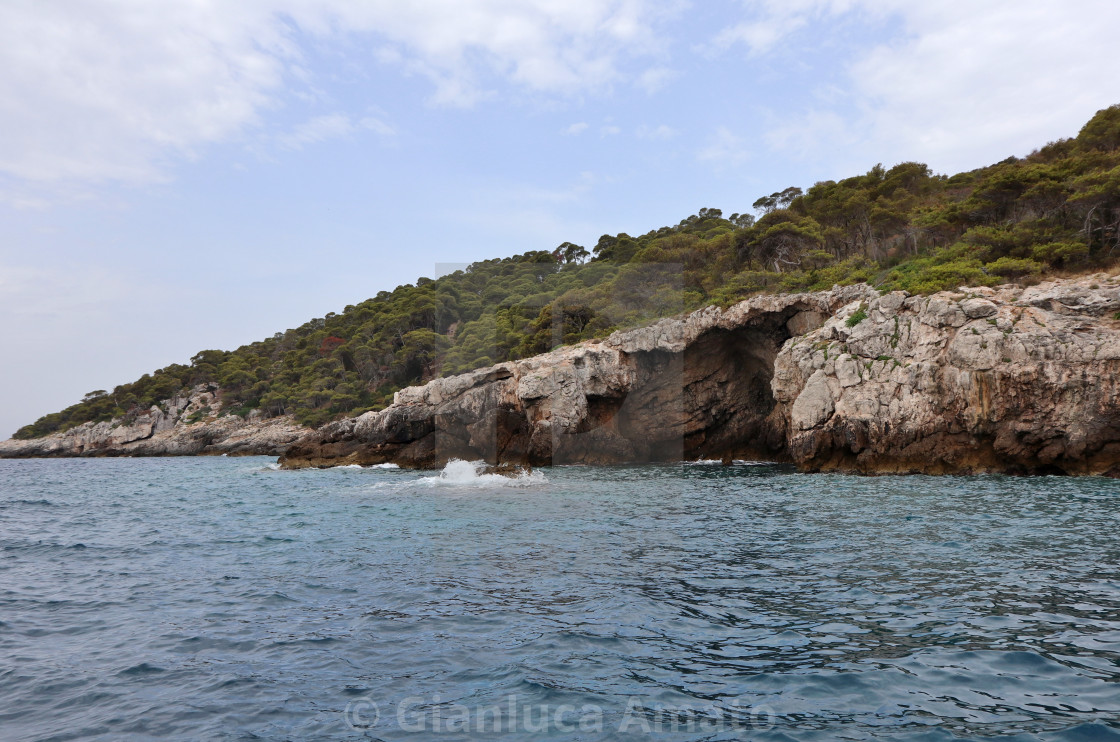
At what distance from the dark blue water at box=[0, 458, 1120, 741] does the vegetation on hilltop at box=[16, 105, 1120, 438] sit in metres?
18.3

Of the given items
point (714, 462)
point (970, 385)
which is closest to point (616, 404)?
point (714, 462)

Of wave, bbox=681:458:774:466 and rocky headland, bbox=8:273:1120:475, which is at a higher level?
rocky headland, bbox=8:273:1120:475

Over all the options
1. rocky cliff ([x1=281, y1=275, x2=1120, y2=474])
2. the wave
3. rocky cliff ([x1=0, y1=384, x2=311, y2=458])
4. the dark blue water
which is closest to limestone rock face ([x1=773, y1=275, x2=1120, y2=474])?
rocky cliff ([x1=281, y1=275, x2=1120, y2=474])

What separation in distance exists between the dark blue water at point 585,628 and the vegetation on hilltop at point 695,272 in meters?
18.3

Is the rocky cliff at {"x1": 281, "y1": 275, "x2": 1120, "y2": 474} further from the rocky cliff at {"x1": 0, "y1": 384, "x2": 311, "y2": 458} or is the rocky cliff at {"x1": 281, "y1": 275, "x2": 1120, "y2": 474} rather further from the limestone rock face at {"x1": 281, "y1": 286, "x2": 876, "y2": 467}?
the rocky cliff at {"x1": 0, "y1": 384, "x2": 311, "y2": 458}

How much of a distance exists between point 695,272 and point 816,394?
23.1 meters

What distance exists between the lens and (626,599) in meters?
8.20

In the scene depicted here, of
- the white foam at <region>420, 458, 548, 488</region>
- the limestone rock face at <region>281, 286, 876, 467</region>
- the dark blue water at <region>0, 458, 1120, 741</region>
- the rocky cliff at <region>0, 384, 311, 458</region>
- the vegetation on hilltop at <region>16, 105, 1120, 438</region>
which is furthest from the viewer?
the rocky cliff at <region>0, 384, 311, 458</region>

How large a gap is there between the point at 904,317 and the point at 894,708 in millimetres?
24095

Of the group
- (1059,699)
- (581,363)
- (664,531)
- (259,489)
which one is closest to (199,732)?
(1059,699)

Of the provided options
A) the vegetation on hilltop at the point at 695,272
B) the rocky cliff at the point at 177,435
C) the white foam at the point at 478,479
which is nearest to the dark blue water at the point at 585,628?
the white foam at the point at 478,479

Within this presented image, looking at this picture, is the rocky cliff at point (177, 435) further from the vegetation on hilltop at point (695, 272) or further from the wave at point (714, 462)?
the wave at point (714, 462)

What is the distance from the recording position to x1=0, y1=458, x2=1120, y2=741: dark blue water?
198 inches

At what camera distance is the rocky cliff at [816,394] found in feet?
69.9
